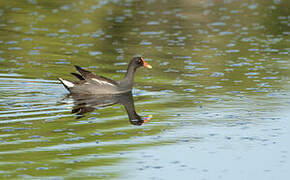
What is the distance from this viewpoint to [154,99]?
19.0m

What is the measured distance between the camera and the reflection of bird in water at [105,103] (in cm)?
1667

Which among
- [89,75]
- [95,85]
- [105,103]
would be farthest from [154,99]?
[89,75]

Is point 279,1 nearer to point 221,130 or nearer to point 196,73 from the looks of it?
point 196,73

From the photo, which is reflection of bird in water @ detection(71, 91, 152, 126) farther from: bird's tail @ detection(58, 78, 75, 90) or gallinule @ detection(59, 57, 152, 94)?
bird's tail @ detection(58, 78, 75, 90)

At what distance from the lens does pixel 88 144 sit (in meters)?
14.0

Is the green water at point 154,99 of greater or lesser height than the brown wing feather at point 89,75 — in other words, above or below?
below

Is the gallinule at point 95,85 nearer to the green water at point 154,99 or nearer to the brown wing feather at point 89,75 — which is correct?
the brown wing feather at point 89,75

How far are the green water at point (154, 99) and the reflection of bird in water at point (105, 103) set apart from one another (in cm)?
24

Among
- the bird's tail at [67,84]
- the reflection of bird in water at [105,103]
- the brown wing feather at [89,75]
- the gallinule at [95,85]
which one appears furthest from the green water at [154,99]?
the brown wing feather at [89,75]

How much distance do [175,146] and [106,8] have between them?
30.8m

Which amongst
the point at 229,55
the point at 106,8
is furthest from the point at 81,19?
the point at 229,55

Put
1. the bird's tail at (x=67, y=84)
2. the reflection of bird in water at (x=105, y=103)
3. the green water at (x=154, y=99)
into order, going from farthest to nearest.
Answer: the bird's tail at (x=67, y=84) < the reflection of bird in water at (x=105, y=103) < the green water at (x=154, y=99)

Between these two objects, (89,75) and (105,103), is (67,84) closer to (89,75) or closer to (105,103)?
(89,75)

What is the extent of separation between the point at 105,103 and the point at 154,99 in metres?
1.53
